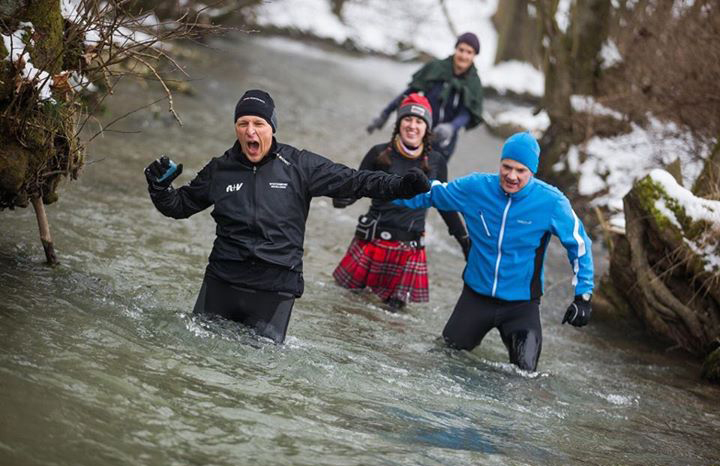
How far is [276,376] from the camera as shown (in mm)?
6203

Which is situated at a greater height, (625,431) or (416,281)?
(416,281)

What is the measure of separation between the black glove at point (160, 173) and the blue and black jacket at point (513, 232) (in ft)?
7.37

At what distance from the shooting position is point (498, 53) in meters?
32.7

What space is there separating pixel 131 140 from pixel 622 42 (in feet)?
27.2

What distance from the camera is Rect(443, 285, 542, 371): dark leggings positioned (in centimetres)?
754

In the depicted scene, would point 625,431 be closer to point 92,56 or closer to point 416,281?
point 416,281

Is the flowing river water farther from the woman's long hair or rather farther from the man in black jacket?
the woman's long hair

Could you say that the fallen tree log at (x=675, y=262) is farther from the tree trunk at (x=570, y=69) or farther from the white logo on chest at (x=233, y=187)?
the tree trunk at (x=570, y=69)

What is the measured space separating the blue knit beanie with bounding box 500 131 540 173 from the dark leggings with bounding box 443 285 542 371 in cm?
111

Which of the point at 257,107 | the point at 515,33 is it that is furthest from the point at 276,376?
the point at 515,33

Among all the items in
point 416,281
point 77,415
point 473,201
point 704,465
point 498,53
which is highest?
point 498,53

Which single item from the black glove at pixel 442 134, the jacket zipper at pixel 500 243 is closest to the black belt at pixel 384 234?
the jacket zipper at pixel 500 243

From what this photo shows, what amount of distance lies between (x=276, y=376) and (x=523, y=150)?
2.58 meters

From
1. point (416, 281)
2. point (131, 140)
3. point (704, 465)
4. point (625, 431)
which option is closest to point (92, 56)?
point (416, 281)
